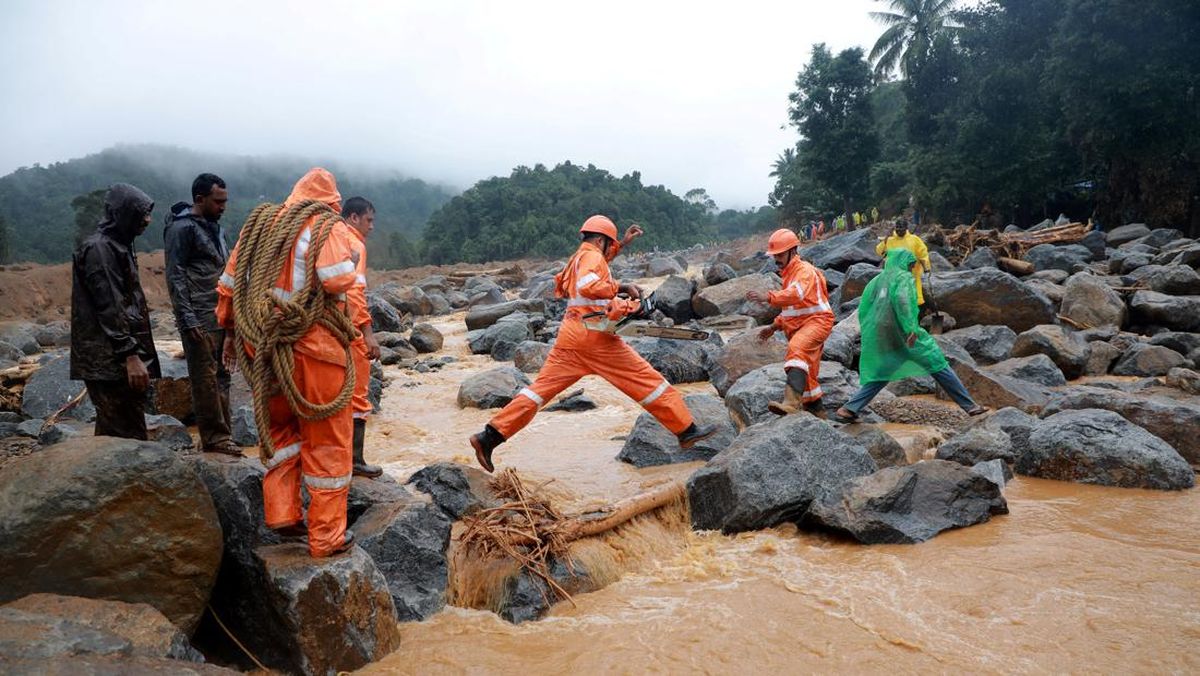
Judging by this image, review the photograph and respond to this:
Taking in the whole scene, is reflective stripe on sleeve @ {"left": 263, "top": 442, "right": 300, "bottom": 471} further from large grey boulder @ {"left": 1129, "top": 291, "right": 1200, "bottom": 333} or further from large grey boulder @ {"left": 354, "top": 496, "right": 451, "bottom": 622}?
large grey boulder @ {"left": 1129, "top": 291, "right": 1200, "bottom": 333}

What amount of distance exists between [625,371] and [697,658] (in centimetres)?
229

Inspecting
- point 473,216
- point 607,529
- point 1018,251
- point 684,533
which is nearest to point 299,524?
point 607,529

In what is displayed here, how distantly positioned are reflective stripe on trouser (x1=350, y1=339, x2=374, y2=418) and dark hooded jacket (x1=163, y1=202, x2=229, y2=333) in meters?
1.06

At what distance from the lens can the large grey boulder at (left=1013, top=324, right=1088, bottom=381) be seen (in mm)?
8125

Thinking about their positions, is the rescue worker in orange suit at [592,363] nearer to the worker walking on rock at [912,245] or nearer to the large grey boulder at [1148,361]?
the worker walking on rock at [912,245]

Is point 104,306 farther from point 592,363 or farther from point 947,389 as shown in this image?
point 947,389

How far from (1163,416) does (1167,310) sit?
18.7ft

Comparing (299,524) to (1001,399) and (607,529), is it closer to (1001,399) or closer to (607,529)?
(607,529)

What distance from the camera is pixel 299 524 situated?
3035 mm

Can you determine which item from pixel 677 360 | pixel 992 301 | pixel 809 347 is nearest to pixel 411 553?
pixel 809 347

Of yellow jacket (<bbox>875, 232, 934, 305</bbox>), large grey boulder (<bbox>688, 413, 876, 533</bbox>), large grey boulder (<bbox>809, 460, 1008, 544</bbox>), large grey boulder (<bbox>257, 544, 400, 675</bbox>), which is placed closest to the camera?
large grey boulder (<bbox>257, 544, 400, 675</bbox>)

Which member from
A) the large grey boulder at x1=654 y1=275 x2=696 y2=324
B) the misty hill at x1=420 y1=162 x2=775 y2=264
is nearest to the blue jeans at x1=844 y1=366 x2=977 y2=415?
the large grey boulder at x1=654 y1=275 x2=696 y2=324

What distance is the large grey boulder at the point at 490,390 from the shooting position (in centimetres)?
809

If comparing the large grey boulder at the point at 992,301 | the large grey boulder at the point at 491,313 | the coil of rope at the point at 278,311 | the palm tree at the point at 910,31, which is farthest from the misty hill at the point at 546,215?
the coil of rope at the point at 278,311
